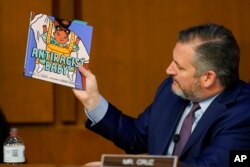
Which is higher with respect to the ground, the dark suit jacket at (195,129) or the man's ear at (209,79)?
the man's ear at (209,79)

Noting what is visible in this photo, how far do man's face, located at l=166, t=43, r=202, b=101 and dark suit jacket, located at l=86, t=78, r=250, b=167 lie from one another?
8 cm

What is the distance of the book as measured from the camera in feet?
9.21

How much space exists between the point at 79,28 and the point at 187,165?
653mm

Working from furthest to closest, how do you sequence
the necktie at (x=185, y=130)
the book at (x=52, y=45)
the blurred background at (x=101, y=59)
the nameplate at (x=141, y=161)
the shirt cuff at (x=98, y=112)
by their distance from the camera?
1. the blurred background at (x=101, y=59)
2. the shirt cuff at (x=98, y=112)
3. the necktie at (x=185, y=130)
4. the book at (x=52, y=45)
5. the nameplate at (x=141, y=161)

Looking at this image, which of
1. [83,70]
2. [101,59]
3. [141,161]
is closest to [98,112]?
[83,70]

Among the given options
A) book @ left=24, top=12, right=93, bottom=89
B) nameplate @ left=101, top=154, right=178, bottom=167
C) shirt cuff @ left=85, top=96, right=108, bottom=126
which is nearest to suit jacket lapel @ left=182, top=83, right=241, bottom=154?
shirt cuff @ left=85, top=96, right=108, bottom=126

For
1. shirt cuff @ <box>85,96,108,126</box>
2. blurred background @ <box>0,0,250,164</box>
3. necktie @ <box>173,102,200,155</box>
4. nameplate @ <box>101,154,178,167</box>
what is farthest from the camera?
blurred background @ <box>0,0,250,164</box>

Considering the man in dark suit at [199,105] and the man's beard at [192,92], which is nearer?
the man in dark suit at [199,105]

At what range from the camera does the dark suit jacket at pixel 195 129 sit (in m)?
2.82

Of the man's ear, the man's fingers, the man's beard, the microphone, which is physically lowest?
the microphone

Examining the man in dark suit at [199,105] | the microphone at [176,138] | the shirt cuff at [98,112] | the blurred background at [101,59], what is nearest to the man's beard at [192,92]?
the man in dark suit at [199,105]

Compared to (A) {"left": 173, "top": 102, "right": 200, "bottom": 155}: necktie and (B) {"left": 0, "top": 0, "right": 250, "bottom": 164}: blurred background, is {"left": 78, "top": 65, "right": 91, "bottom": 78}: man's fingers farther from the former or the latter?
(B) {"left": 0, "top": 0, "right": 250, "bottom": 164}: blurred background

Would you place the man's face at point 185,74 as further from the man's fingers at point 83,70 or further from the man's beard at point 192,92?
the man's fingers at point 83,70

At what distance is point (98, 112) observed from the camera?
3.06m
